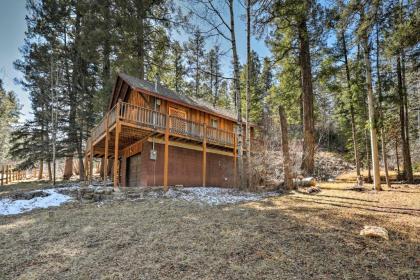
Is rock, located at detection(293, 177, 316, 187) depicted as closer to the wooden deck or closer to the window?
the wooden deck

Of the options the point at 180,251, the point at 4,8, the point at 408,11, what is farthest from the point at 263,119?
the point at 180,251

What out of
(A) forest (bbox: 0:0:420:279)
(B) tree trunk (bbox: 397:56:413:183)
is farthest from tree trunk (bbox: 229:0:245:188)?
(B) tree trunk (bbox: 397:56:413:183)

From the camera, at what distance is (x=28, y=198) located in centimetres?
1065

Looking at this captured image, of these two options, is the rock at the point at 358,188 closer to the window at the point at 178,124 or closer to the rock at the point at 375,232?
the rock at the point at 375,232

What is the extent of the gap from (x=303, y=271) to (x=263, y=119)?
27.0m

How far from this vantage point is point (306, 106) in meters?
14.5

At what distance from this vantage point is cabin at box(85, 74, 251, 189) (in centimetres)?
1280

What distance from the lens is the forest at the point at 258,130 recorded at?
15.1ft

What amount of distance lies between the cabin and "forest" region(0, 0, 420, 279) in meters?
1.85

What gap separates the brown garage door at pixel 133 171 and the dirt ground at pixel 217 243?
24.2ft

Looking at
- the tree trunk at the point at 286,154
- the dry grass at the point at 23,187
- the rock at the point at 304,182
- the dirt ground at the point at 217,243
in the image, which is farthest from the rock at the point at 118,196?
the rock at the point at 304,182

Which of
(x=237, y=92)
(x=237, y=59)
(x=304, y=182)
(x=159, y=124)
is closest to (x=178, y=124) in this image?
(x=159, y=124)

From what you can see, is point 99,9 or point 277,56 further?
point 99,9

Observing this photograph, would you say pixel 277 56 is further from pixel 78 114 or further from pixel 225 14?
pixel 78 114
